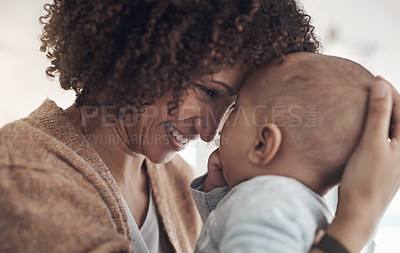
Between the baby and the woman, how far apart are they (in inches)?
1.9

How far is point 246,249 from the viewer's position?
2.45 ft

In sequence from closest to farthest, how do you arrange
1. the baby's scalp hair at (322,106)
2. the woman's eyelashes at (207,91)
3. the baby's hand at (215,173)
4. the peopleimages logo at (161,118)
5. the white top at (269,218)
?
the white top at (269,218)
the baby's scalp hair at (322,106)
the peopleimages logo at (161,118)
the woman's eyelashes at (207,91)
the baby's hand at (215,173)

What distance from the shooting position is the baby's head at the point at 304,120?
34.8 inches

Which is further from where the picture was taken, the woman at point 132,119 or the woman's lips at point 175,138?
the woman's lips at point 175,138

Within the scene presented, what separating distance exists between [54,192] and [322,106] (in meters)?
0.62

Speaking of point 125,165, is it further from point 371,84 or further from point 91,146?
point 371,84

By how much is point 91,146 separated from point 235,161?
43cm

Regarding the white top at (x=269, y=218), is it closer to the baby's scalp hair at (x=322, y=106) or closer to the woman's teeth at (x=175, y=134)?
the baby's scalp hair at (x=322, y=106)

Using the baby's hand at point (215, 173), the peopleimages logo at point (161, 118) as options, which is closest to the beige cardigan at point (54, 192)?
the peopleimages logo at point (161, 118)

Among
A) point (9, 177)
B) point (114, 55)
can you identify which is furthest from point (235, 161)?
point (9, 177)

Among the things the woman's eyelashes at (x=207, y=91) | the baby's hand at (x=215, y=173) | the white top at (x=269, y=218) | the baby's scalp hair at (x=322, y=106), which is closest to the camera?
the white top at (x=269, y=218)

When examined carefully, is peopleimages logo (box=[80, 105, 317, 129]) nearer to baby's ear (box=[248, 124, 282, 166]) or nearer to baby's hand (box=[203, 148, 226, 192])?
baby's ear (box=[248, 124, 282, 166])

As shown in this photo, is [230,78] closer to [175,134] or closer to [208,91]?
[208,91]

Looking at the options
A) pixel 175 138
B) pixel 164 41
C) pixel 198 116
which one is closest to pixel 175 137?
pixel 175 138
